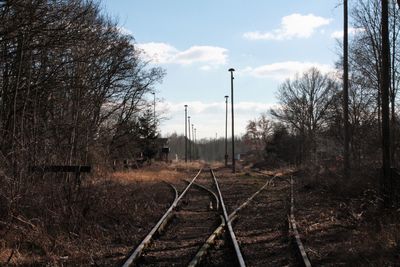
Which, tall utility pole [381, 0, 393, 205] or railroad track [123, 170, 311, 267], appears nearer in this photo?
railroad track [123, 170, 311, 267]

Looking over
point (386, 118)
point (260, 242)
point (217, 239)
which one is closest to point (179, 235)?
point (217, 239)

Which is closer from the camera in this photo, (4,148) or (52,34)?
(4,148)

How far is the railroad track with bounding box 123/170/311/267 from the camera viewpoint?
9.88 metres

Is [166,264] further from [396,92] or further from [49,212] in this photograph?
[396,92]

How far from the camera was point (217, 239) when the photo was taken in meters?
12.0

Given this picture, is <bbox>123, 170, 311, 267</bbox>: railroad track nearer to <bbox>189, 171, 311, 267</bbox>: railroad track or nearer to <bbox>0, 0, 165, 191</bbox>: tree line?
<bbox>189, 171, 311, 267</bbox>: railroad track

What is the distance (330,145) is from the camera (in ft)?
189

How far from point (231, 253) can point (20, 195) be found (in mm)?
4445

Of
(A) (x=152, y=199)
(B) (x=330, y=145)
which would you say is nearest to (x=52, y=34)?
(A) (x=152, y=199)

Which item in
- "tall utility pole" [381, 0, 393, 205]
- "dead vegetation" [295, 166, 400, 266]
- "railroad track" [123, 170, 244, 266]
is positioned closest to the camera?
"dead vegetation" [295, 166, 400, 266]

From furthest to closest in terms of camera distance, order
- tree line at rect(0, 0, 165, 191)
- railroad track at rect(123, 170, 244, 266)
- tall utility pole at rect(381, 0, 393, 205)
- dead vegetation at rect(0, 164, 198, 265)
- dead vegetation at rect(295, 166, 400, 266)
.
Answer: tall utility pole at rect(381, 0, 393, 205) → tree line at rect(0, 0, 165, 191) → dead vegetation at rect(0, 164, 198, 265) → railroad track at rect(123, 170, 244, 266) → dead vegetation at rect(295, 166, 400, 266)

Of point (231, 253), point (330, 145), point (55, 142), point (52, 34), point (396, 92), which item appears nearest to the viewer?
point (231, 253)

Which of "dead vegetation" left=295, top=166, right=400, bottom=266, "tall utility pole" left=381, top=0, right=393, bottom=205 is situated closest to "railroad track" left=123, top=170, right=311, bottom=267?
"dead vegetation" left=295, top=166, right=400, bottom=266

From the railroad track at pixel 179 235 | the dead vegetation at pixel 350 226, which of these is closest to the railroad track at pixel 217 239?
the railroad track at pixel 179 235
